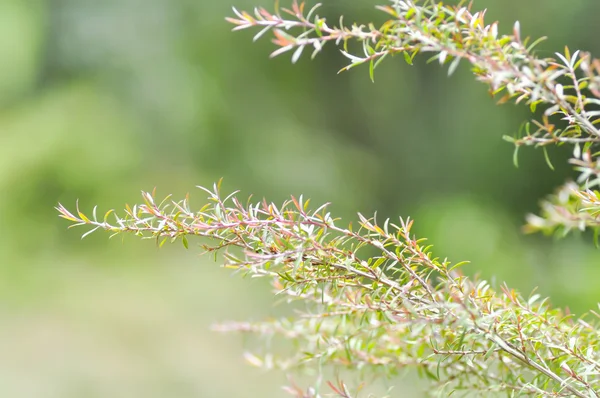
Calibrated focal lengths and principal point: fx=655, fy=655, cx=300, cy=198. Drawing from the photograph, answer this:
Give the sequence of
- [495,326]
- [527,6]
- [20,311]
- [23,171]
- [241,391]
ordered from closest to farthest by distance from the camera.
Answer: [495,326] < [241,391] < [527,6] < [20,311] < [23,171]

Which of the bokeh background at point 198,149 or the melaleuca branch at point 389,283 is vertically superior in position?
the melaleuca branch at point 389,283

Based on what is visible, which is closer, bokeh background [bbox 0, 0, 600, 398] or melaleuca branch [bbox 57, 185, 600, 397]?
melaleuca branch [bbox 57, 185, 600, 397]

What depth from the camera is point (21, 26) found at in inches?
88.7

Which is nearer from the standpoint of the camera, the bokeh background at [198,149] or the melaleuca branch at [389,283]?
the melaleuca branch at [389,283]

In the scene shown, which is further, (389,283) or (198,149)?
(198,149)

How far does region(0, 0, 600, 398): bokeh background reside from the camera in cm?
213

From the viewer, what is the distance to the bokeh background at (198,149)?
213 cm

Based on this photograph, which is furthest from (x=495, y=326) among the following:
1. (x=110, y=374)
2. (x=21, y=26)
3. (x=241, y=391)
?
(x=21, y=26)

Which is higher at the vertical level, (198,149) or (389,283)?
(389,283)

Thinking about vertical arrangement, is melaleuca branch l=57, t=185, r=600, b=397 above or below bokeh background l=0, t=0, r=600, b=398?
above

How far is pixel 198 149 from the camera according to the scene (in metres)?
2.30

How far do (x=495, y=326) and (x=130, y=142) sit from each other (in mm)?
2054

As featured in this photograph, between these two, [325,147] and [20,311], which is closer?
[20,311]

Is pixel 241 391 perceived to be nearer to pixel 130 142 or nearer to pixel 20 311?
pixel 20 311
